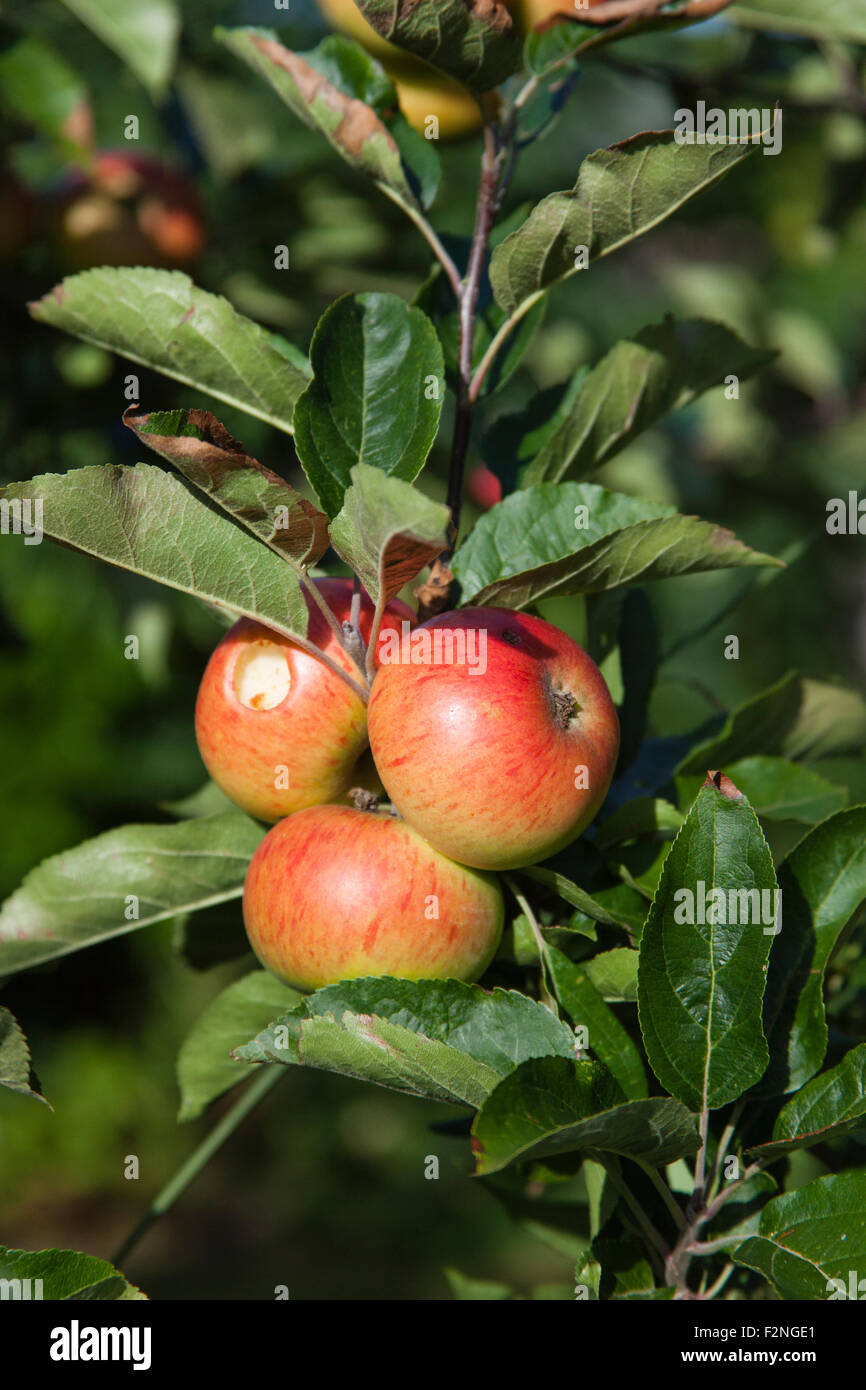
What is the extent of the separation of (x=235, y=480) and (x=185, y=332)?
0.55ft

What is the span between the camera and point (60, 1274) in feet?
2.19

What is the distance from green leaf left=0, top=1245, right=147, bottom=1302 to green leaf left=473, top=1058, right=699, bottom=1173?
26 cm

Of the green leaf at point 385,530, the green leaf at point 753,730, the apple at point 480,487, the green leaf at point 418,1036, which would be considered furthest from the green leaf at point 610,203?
the apple at point 480,487

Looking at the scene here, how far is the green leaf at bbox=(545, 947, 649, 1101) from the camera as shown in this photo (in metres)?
0.67

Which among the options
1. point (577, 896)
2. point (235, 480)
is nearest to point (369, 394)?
point (235, 480)

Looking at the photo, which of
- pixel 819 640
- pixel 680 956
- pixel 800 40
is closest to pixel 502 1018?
pixel 680 956

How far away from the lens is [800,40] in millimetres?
1626

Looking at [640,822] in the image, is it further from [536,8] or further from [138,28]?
[138,28]

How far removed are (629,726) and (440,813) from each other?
29cm

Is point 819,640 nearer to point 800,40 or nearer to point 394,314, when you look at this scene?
point 800,40

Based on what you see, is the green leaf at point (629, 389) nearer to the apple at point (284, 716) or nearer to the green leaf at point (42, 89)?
the apple at point (284, 716)

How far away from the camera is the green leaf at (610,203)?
0.66 metres

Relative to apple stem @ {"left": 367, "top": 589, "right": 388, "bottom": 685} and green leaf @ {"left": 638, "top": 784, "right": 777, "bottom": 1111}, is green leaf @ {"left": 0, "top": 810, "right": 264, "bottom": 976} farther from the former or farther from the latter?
green leaf @ {"left": 638, "top": 784, "right": 777, "bottom": 1111}
